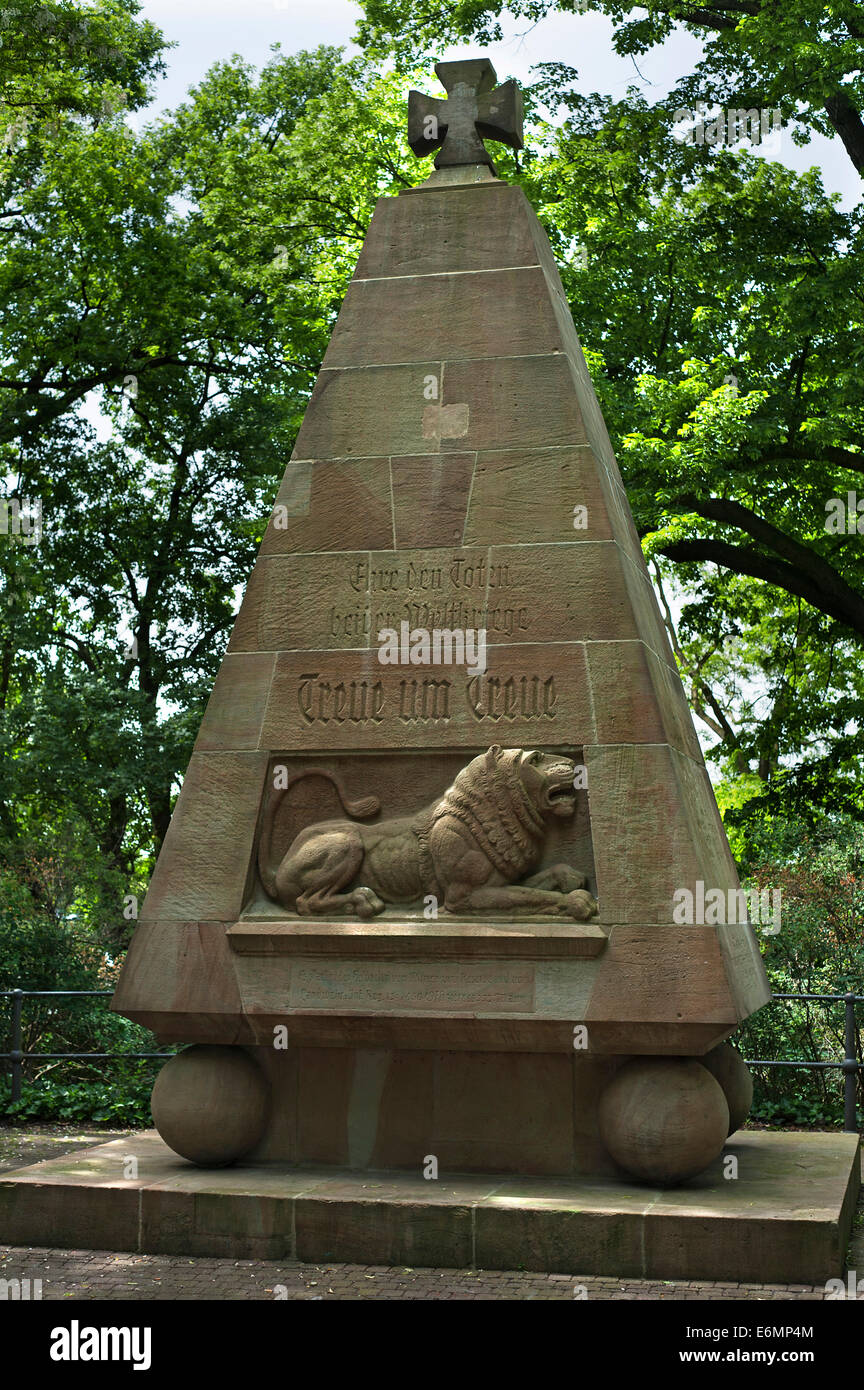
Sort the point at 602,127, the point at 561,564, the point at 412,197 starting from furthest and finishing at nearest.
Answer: the point at 602,127
the point at 412,197
the point at 561,564

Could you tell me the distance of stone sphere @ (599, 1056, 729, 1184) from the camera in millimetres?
6852

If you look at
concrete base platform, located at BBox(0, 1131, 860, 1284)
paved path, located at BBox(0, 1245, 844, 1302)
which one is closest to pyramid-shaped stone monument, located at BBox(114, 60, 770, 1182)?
concrete base platform, located at BBox(0, 1131, 860, 1284)

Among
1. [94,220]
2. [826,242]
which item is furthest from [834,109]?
[94,220]

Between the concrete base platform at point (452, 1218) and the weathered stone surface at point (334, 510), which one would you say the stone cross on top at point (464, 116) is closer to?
the weathered stone surface at point (334, 510)

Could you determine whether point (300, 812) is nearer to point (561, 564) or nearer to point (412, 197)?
point (561, 564)

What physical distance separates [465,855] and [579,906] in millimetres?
620

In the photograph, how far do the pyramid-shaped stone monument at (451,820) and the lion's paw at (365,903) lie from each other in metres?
0.02

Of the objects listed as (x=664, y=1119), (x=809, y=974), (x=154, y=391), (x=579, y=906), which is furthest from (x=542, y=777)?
(x=154, y=391)

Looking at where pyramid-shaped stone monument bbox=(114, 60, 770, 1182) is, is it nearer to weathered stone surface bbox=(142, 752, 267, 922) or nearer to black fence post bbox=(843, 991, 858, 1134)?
weathered stone surface bbox=(142, 752, 267, 922)

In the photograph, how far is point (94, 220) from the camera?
2189 cm

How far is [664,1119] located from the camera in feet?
22.5

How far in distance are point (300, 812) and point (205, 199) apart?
1663 centimetres

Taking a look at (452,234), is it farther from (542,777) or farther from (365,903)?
(365,903)

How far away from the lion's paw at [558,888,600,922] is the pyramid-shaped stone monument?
0.01 m
